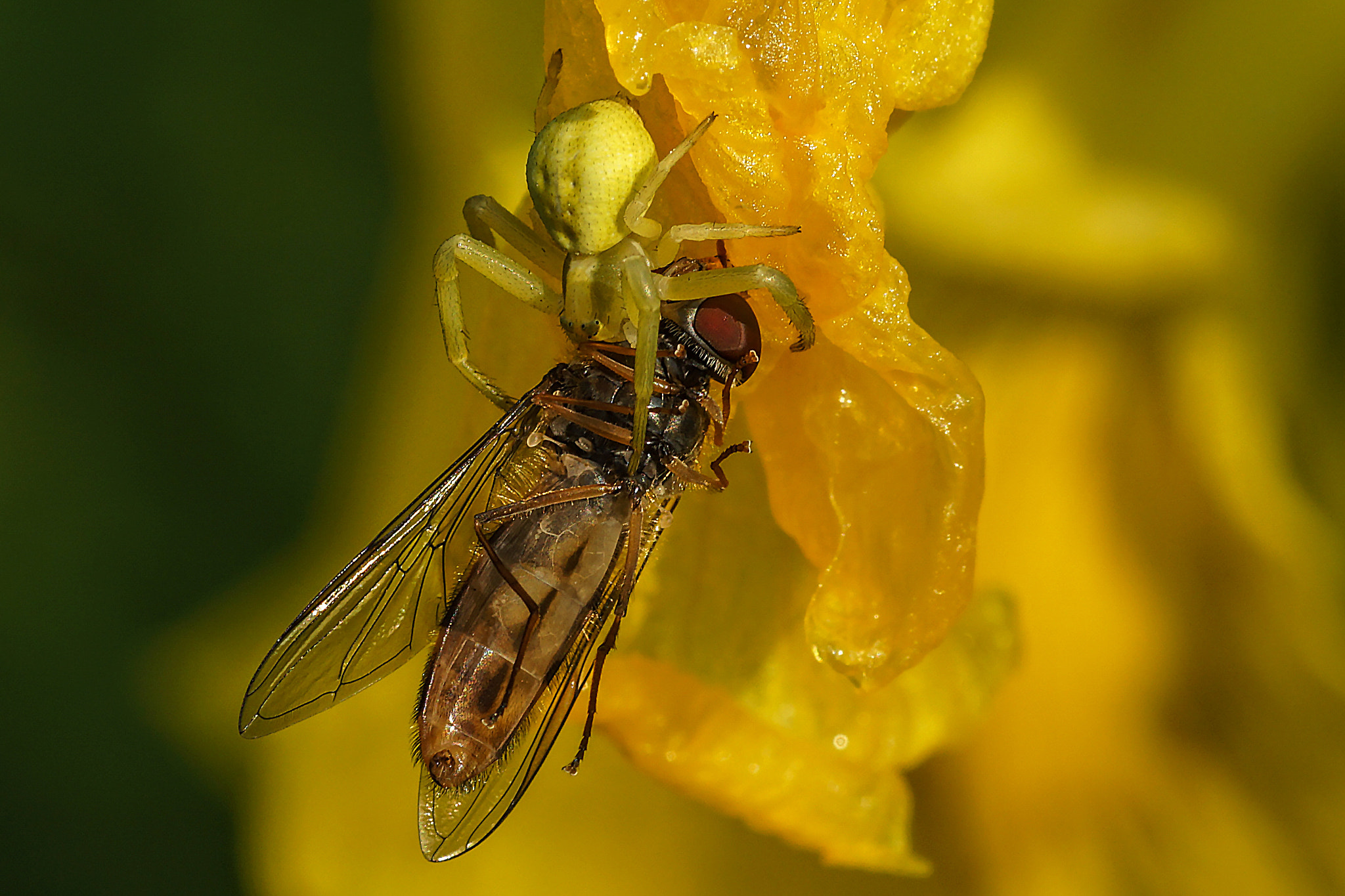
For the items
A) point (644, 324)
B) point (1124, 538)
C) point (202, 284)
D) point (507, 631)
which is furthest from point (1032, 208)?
point (202, 284)

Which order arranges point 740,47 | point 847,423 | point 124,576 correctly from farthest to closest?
point 124,576 < point 847,423 < point 740,47

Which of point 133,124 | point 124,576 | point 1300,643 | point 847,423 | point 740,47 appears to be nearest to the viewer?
Answer: point 740,47

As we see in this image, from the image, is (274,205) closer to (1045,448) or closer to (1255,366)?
(1045,448)

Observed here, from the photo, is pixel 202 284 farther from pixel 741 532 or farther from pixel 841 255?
pixel 841 255

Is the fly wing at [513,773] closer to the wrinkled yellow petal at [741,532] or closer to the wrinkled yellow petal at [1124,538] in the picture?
the wrinkled yellow petal at [741,532]

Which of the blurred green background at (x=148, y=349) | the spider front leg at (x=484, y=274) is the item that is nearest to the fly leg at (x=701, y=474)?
the spider front leg at (x=484, y=274)

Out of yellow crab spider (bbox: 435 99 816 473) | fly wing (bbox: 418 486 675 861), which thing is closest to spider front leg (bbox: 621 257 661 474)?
yellow crab spider (bbox: 435 99 816 473)

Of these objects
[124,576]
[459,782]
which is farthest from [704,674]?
[124,576]
